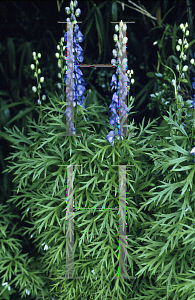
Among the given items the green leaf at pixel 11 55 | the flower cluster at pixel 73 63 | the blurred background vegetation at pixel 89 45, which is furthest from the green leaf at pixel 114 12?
the green leaf at pixel 11 55

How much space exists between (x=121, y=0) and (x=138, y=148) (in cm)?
96

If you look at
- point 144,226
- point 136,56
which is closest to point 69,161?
point 144,226

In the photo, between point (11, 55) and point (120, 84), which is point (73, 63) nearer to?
point (120, 84)

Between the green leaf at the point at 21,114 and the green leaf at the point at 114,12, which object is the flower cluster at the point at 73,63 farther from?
the green leaf at the point at 21,114

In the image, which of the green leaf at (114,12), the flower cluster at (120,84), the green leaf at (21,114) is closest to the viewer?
the flower cluster at (120,84)

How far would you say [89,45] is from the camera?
1.74m

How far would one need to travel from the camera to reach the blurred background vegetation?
167 centimetres

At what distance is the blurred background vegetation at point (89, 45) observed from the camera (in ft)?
5.47

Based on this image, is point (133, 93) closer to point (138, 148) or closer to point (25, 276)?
point (138, 148)

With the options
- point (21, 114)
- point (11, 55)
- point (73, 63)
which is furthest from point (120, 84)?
point (11, 55)

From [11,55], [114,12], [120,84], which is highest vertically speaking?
[114,12]

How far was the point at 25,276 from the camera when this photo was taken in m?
1.49

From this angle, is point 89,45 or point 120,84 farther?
point 89,45

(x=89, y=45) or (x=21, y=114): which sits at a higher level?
(x=89, y=45)
